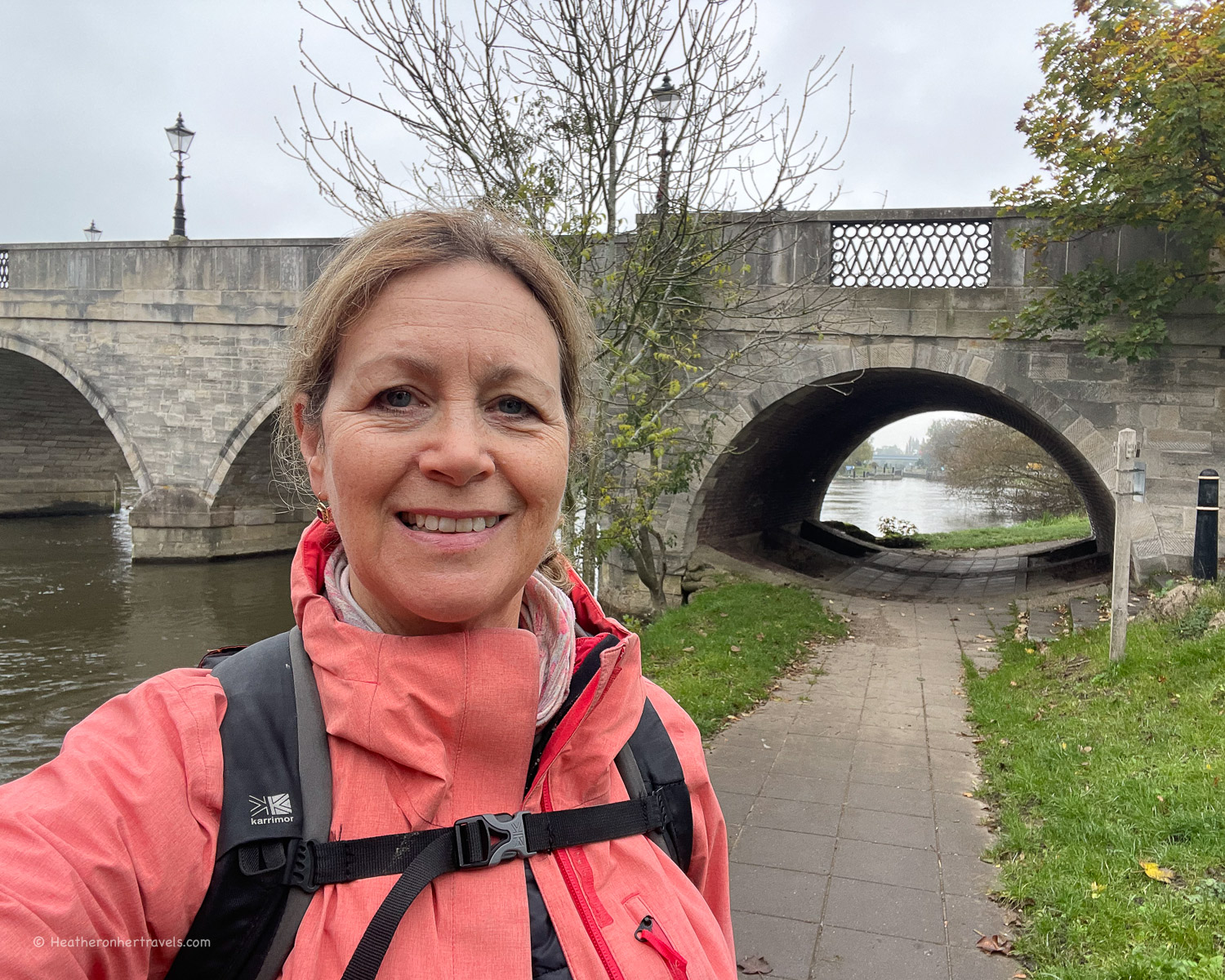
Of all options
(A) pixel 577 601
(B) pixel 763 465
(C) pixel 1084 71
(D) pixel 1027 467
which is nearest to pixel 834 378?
(B) pixel 763 465

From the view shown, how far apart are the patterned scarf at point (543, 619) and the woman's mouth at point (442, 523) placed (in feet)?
0.47

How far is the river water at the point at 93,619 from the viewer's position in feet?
28.7

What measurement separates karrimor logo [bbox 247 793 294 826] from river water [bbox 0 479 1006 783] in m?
7.26

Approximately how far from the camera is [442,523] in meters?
1.13

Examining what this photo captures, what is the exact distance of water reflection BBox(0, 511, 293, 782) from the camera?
28.5 ft

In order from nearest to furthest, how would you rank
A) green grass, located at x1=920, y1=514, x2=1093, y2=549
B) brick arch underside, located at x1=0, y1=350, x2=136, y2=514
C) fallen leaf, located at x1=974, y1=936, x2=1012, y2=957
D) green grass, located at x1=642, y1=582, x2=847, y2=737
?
fallen leaf, located at x1=974, y1=936, x2=1012, y2=957 → green grass, located at x1=642, y1=582, x2=847, y2=737 → green grass, located at x1=920, y1=514, x2=1093, y2=549 → brick arch underside, located at x1=0, y1=350, x2=136, y2=514

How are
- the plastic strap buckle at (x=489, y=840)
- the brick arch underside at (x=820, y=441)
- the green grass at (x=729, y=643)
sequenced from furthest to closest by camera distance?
the brick arch underside at (x=820, y=441) → the green grass at (x=729, y=643) → the plastic strap buckle at (x=489, y=840)

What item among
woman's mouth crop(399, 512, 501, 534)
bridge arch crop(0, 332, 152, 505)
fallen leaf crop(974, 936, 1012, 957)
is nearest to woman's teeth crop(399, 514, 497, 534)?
woman's mouth crop(399, 512, 501, 534)

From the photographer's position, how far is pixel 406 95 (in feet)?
20.9

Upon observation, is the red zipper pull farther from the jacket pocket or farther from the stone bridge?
the stone bridge

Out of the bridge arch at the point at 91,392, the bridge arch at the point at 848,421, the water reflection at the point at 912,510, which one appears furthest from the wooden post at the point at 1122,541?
the water reflection at the point at 912,510

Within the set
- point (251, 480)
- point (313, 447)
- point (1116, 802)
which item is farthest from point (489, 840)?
point (251, 480)

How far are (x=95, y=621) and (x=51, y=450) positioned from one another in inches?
556

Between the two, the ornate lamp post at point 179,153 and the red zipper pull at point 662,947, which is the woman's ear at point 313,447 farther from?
the ornate lamp post at point 179,153
